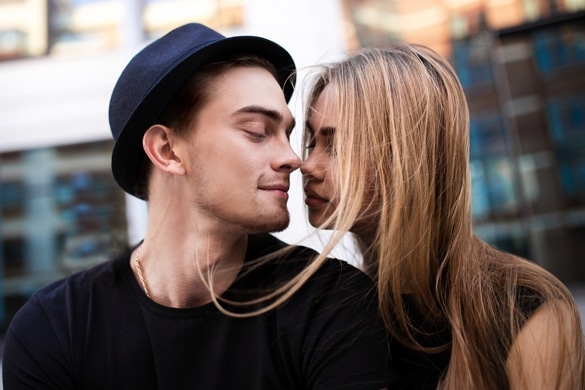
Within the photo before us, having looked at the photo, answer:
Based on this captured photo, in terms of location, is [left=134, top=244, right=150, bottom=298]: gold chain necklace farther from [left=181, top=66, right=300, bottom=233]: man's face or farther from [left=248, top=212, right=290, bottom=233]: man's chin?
[left=248, top=212, right=290, bottom=233]: man's chin

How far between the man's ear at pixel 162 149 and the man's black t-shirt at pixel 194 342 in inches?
14.3

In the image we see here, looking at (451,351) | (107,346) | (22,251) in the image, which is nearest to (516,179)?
(451,351)

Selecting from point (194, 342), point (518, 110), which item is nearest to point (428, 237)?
point (194, 342)

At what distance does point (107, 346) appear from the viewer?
147 centimetres

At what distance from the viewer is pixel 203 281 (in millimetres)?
1505

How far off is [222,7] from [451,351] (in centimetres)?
269

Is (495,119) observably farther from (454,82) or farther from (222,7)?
(454,82)

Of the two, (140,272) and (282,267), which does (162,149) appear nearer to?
(140,272)

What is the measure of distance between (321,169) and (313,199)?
0.10 meters

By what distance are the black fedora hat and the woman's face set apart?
0.54 ft

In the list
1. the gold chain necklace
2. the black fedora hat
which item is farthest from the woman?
the gold chain necklace

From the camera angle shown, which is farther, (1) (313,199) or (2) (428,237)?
(1) (313,199)

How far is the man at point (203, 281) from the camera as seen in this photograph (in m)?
1.43

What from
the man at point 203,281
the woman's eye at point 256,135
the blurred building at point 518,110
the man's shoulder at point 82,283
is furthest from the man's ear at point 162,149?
the blurred building at point 518,110
